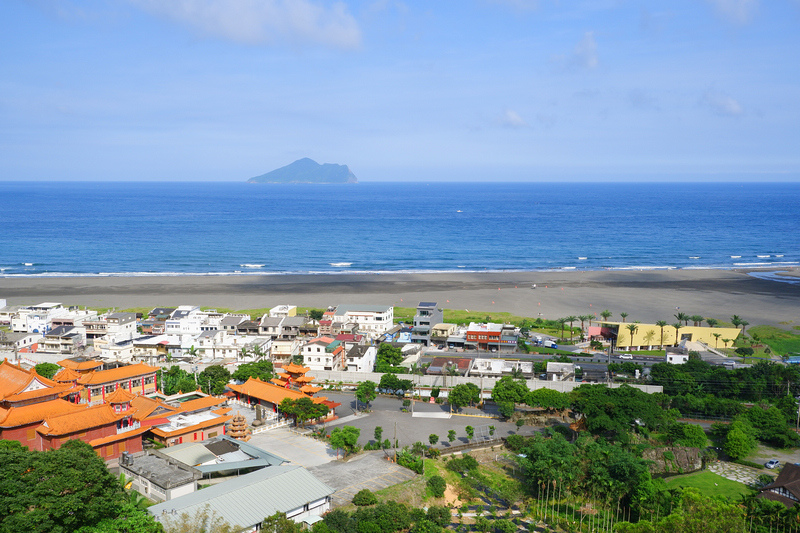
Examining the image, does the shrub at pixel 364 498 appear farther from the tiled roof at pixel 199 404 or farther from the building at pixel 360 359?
Result: the building at pixel 360 359

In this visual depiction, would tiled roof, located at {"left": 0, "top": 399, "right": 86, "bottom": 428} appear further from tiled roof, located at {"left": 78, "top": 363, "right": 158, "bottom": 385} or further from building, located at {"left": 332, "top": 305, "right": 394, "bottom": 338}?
building, located at {"left": 332, "top": 305, "right": 394, "bottom": 338}

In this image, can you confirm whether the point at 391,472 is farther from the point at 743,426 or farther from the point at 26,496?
the point at 743,426

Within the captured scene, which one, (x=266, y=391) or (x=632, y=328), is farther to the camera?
(x=632, y=328)

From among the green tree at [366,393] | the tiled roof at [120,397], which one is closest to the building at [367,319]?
the green tree at [366,393]

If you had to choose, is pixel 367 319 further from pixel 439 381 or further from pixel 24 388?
pixel 24 388

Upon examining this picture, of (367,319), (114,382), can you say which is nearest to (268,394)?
(114,382)

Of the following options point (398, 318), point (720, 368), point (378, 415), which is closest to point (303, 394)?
point (378, 415)

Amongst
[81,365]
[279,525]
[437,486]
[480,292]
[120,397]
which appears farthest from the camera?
[480,292]
